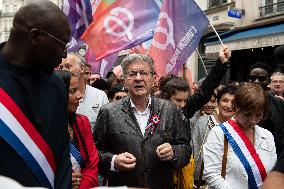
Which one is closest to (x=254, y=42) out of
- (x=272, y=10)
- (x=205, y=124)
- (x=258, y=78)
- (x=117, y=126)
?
(x=272, y=10)

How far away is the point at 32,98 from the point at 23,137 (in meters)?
0.18

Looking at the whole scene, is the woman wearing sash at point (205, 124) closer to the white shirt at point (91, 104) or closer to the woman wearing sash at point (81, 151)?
the white shirt at point (91, 104)

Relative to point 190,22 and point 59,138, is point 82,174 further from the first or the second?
point 190,22

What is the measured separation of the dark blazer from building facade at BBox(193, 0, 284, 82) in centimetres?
796

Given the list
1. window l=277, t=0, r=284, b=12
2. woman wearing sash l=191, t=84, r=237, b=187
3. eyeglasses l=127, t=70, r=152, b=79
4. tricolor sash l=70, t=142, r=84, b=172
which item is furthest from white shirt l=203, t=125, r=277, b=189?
window l=277, t=0, r=284, b=12

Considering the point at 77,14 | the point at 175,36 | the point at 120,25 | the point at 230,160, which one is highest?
the point at 77,14

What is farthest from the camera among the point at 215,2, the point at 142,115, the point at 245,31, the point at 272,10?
the point at 215,2

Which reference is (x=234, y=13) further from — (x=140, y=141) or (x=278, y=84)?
(x=140, y=141)

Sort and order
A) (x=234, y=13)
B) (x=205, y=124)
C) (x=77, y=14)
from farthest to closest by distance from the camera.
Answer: (x=234, y=13) → (x=77, y=14) → (x=205, y=124)

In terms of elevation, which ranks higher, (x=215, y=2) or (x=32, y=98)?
(x=215, y=2)

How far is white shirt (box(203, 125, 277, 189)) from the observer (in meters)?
3.02

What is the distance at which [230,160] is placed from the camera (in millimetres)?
3049

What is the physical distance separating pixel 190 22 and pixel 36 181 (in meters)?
3.93

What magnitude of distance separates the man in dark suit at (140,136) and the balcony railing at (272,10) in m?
12.0
